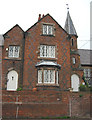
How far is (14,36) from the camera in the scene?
25625mm

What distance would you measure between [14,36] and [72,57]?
9.63 m

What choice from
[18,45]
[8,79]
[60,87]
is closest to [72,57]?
Result: [60,87]

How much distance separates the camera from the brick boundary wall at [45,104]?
A: 17.4m

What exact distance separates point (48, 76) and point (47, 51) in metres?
3.84

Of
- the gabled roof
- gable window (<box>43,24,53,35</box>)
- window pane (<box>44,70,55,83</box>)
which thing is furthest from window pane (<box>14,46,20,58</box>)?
the gabled roof

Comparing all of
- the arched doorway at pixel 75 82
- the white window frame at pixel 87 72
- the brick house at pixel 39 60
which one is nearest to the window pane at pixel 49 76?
the brick house at pixel 39 60

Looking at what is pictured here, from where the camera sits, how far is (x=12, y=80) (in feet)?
79.6

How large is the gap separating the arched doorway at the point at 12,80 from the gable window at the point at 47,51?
4.65 metres

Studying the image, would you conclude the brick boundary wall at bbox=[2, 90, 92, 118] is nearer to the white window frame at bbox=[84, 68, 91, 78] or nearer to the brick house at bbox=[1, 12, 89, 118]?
the brick house at bbox=[1, 12, 89, 118]

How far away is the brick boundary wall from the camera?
17.4 m

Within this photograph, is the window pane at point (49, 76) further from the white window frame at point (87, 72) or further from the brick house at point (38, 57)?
the white window frame at point (87, 72)

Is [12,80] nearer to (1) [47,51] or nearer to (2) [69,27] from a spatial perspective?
(1) [47,51]

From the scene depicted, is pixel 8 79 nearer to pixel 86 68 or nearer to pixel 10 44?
pixel 10 44

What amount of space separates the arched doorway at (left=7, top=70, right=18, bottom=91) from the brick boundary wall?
6182mm
